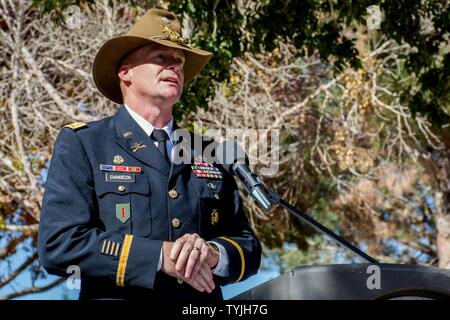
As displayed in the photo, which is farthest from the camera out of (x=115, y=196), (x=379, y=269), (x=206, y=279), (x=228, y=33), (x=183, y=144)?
(x=228, y=33)

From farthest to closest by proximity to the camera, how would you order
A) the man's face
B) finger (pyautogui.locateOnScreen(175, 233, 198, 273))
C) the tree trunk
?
the tree trunk
the man's face
finger (pyautogui.locateOnScreen(175, 233, 198, 273))

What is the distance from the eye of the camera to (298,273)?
192 centimetres

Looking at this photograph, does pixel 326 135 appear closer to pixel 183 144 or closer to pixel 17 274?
pixel 17 274

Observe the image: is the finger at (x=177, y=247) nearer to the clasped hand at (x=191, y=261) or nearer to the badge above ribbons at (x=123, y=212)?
the clasped hand at (x=191, y=261)

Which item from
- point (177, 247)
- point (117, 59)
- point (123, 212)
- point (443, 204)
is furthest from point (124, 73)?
point (443, 204)

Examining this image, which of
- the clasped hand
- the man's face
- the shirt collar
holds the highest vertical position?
the man's face

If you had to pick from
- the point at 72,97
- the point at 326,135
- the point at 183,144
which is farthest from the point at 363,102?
the point at 183,144

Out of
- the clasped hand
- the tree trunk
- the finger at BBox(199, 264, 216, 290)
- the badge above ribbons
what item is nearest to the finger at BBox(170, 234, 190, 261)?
the clasped hand

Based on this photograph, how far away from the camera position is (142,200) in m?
2.56

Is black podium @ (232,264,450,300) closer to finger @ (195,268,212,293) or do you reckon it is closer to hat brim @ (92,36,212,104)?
finger @ (195,268,212,293)

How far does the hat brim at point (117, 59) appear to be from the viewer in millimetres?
2816

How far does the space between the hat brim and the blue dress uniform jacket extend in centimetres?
23

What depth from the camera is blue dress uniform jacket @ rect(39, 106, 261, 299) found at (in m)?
2.34

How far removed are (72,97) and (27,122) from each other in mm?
628
